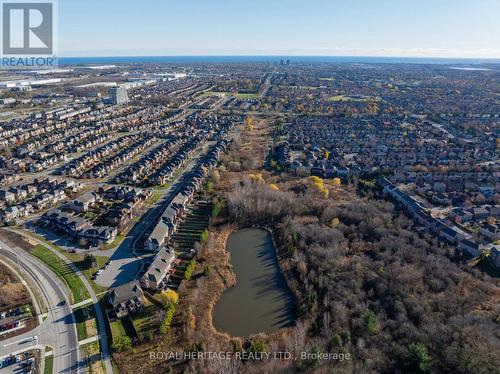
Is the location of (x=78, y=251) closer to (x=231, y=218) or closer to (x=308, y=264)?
(x=231, y=218)

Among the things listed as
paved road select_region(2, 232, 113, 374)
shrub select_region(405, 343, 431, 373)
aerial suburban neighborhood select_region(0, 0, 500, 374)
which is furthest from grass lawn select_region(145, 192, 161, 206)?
shrub select_region(405, 343, 431, 373)

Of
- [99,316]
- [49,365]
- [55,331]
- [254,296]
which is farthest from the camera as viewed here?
[254,296]

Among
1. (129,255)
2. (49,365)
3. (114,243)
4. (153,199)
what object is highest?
(153,199)

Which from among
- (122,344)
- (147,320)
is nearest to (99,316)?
(147,320)

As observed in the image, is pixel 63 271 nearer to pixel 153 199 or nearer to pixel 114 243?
pixel 114 243

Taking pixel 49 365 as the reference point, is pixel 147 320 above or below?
above

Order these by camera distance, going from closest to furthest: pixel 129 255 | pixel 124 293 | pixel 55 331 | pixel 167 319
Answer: pixel 55 331
pixel 167 319
pixel 124 293
pixel 129 255
